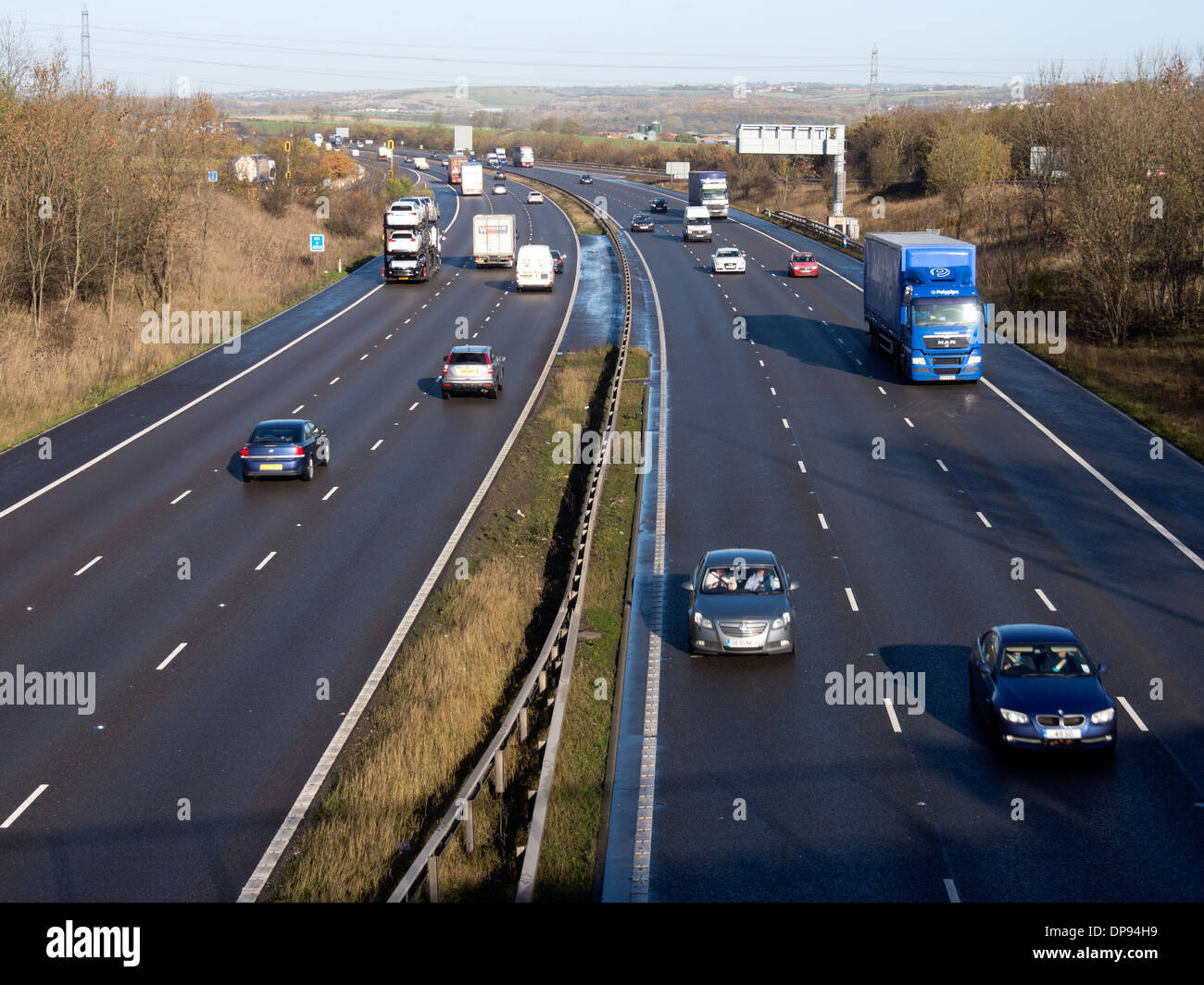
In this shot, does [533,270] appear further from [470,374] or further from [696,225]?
[696,225]

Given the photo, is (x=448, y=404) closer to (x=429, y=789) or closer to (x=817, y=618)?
(x=817, y=618)

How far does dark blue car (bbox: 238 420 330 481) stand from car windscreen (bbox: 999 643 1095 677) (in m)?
18.9

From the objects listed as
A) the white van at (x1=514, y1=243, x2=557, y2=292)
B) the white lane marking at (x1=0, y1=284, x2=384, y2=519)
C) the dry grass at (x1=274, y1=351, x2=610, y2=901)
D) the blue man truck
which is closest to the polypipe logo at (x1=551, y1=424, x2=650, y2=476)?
the dry grass at (x1=274, y1=351, x2=610, y2=901)

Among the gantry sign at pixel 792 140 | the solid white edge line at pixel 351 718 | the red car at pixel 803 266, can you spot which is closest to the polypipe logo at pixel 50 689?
the solid white edge line at pixel 351 718

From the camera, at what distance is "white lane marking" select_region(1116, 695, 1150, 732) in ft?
58.1

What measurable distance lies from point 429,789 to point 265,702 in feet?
12.1

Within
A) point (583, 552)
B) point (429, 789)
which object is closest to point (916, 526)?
point (583, 552)

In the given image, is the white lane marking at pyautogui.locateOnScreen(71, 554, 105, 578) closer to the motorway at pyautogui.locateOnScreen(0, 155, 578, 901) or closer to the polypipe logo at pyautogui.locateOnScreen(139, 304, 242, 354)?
the motorway at pyautogui.locateOnScreen(0, 155, 578, 901)

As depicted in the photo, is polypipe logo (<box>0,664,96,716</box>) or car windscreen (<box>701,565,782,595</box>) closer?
polypipe logo (<box>0,664,96,716</box>)

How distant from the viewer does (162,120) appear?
63344 mm

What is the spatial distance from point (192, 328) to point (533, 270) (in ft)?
55.6

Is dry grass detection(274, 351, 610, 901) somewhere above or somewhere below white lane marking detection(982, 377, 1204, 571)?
below

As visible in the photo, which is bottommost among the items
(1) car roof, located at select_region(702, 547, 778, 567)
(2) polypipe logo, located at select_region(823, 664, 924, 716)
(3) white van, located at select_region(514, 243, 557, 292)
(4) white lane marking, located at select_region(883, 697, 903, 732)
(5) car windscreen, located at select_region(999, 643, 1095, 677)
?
(4) white lane marking, located at select_region(883, 697, 903, 732)

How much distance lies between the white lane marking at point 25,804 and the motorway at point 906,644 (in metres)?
7.09
